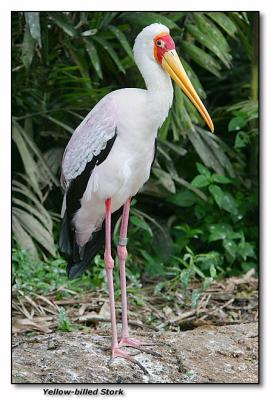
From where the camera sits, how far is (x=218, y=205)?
4.65 meters

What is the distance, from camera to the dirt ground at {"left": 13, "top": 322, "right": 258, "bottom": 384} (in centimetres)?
350

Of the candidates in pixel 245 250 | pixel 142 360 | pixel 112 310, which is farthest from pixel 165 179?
pixel 142 360

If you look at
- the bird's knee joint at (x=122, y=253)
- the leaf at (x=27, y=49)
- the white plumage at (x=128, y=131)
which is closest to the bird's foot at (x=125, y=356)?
the bird's knee joint at (x=122, y=253)

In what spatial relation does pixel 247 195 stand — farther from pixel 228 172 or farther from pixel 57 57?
pixel 57 57

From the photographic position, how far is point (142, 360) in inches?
140

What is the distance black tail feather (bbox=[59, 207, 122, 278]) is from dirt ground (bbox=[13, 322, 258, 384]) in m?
0.25

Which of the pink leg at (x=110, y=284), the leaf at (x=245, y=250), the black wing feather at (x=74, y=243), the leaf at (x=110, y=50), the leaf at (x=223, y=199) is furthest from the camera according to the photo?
the leaf at (x=223, y=199)

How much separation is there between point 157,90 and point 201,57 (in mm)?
1042

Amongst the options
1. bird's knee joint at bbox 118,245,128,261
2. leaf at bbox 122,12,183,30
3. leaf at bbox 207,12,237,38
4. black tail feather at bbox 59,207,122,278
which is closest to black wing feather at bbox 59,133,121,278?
black tail feather at bbox 59,207,122,278

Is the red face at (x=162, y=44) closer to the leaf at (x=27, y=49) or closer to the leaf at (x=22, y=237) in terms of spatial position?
the leaf at (x=27, y=49)

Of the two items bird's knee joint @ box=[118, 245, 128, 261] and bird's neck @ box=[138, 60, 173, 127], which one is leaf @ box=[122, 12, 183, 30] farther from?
bird's knee joint @ box=[118, 245, 128, 261]

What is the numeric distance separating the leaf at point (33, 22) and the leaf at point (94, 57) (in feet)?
1.01

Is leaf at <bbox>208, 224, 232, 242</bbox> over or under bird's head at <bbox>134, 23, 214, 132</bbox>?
under

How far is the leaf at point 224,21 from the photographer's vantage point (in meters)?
4.18
